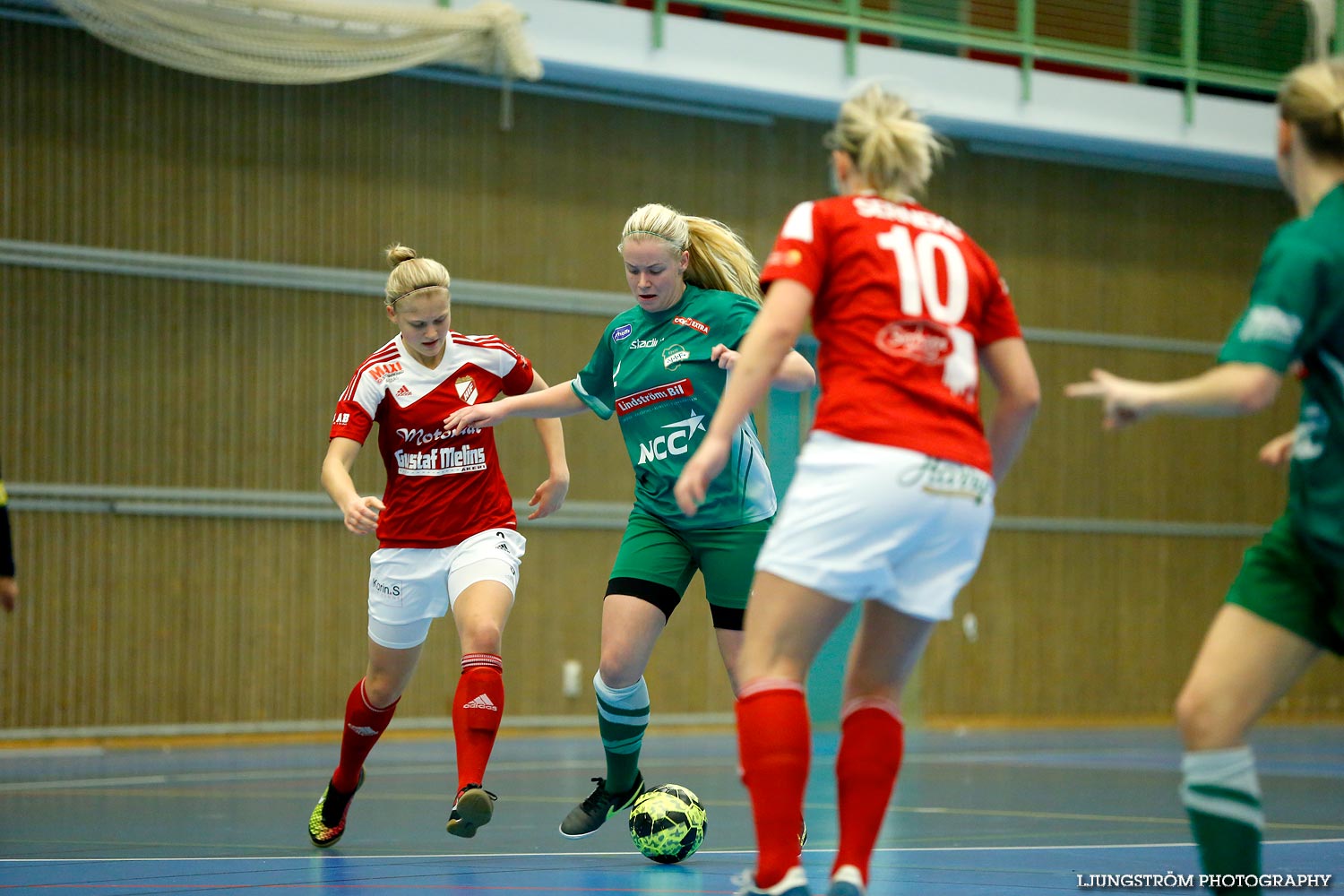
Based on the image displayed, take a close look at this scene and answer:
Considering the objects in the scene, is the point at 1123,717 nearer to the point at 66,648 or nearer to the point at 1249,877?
the point at 66,648

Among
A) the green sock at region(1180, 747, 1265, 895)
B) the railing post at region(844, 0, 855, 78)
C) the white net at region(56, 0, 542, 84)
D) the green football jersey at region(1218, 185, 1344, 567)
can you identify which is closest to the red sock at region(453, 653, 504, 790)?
the green sock at region(1180, 747, 1265, 895)

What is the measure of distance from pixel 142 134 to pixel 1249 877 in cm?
1029

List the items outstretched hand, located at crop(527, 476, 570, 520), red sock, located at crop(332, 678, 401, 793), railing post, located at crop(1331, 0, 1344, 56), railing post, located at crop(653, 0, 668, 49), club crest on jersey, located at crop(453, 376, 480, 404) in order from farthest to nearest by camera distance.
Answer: railing post, located at crop(1331, 0, 1344, 56), railing post, located at crop(653, 0, 668, 49), outstretched hand, located at crop(527, 476, 570, 520), club crest on jersey, located at crop(453, 376, 480, 404), red sock, located at crop(332, 678, 401, 793)

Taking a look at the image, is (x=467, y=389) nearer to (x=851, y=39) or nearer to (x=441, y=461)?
(x=441, y=461)

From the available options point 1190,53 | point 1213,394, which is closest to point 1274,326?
point 1213,394

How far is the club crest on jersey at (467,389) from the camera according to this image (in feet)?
17.5

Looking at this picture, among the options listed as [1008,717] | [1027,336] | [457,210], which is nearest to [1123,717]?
[1008,717]

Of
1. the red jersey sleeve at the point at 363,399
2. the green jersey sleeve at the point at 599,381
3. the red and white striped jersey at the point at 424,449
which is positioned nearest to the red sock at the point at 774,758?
the green jersey sleeve at the point at 599,381

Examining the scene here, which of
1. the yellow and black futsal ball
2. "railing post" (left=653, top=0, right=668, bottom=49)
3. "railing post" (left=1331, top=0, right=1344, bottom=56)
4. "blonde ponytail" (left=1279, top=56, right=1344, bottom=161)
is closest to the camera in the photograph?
"blonde ponytail" (left=1279, top=56, right=1344, bottom=161)

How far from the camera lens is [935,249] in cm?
325

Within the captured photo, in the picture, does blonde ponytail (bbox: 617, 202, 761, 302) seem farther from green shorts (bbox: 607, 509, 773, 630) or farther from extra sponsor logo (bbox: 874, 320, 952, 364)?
extra sponsor logo (bbox: 874, 320, 952, 364)

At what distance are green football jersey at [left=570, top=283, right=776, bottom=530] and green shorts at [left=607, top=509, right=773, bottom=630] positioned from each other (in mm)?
45

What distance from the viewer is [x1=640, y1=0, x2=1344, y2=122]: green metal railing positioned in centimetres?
1289

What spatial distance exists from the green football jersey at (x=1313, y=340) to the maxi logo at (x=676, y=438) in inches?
88.1
